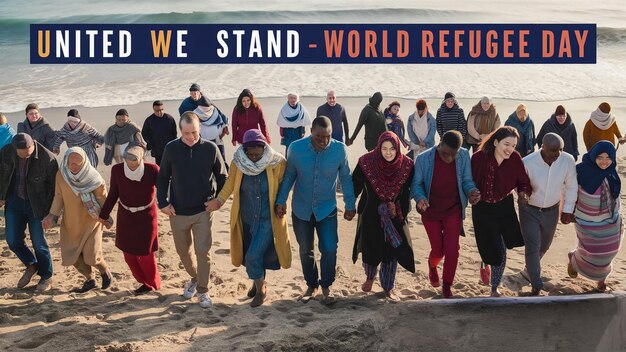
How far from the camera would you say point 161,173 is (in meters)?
5.23

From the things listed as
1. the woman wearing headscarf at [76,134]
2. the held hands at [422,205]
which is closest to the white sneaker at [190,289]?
the held hands at [422,205]

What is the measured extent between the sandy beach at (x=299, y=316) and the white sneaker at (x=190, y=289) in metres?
0.07

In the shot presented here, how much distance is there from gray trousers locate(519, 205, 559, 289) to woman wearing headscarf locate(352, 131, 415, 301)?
0.97m

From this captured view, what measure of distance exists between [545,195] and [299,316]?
2137 mm

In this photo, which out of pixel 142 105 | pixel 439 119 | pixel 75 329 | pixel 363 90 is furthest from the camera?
pixel 363 90

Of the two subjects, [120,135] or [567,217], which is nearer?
[567,217]

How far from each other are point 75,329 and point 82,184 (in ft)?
3.80

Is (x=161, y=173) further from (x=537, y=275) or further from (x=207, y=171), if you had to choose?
(x=537, y=275)

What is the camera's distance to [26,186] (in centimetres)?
555

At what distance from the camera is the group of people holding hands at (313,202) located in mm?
5207

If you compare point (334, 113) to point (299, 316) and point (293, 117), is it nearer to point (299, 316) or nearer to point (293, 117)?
point (293, 117)

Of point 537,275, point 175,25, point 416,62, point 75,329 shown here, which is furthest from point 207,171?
point 175,25

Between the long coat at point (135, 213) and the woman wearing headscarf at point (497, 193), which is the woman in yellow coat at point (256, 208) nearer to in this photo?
the long coat at point (135, 213)

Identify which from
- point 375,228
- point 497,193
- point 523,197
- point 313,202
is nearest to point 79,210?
point 313,202
